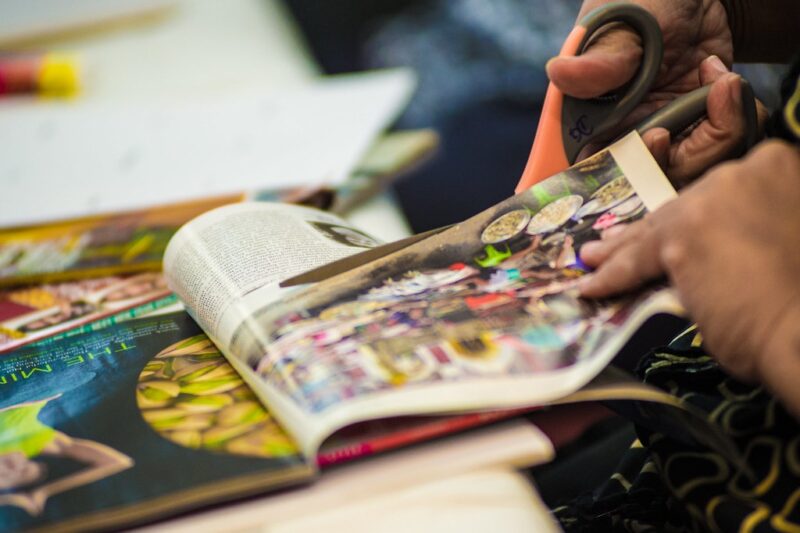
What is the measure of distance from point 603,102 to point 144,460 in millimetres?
416

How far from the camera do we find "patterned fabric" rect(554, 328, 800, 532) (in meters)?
0.41

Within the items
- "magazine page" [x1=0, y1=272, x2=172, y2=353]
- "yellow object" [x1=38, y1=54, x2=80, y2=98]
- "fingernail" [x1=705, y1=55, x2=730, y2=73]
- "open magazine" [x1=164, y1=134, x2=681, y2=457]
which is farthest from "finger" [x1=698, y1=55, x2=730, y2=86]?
"yellow object" [x1=38, y1=54, x2=80, y2=98]

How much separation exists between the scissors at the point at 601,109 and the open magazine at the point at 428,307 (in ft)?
0.13

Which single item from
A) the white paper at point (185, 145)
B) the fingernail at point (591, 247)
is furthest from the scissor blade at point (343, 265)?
the white paper at point (185, 145)

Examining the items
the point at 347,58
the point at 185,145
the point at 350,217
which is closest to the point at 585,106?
the point at 350,217

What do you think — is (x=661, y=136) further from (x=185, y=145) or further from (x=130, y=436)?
(x=185, y=145)

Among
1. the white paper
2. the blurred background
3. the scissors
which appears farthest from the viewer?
the blurred background

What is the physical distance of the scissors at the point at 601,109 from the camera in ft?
1.88

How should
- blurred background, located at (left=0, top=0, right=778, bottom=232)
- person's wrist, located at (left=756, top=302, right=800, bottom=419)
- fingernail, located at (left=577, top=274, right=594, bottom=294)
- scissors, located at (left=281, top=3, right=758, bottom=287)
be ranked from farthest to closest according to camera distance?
1. blurred background, located at (left=0, top=0, right=778, bottom=232)
2. scissors, located at (left=281, top=3, right=758, bottom=287)
3. fingernail, located at (left=577, top=274, right=594, bottom=294)
4. person's wrist, located at (left=756, top=302, right=800, bottom=419)

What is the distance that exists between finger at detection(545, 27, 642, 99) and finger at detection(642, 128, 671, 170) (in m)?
0.05

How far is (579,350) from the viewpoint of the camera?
430 mm

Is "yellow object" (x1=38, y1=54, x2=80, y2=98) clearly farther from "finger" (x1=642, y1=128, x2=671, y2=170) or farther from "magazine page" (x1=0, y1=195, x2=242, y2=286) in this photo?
"finger" (x1=642, y1=128, x2=671, y2=170)

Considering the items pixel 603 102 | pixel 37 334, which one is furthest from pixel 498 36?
pixel 37 334

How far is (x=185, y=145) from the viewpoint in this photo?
43.8 inches
